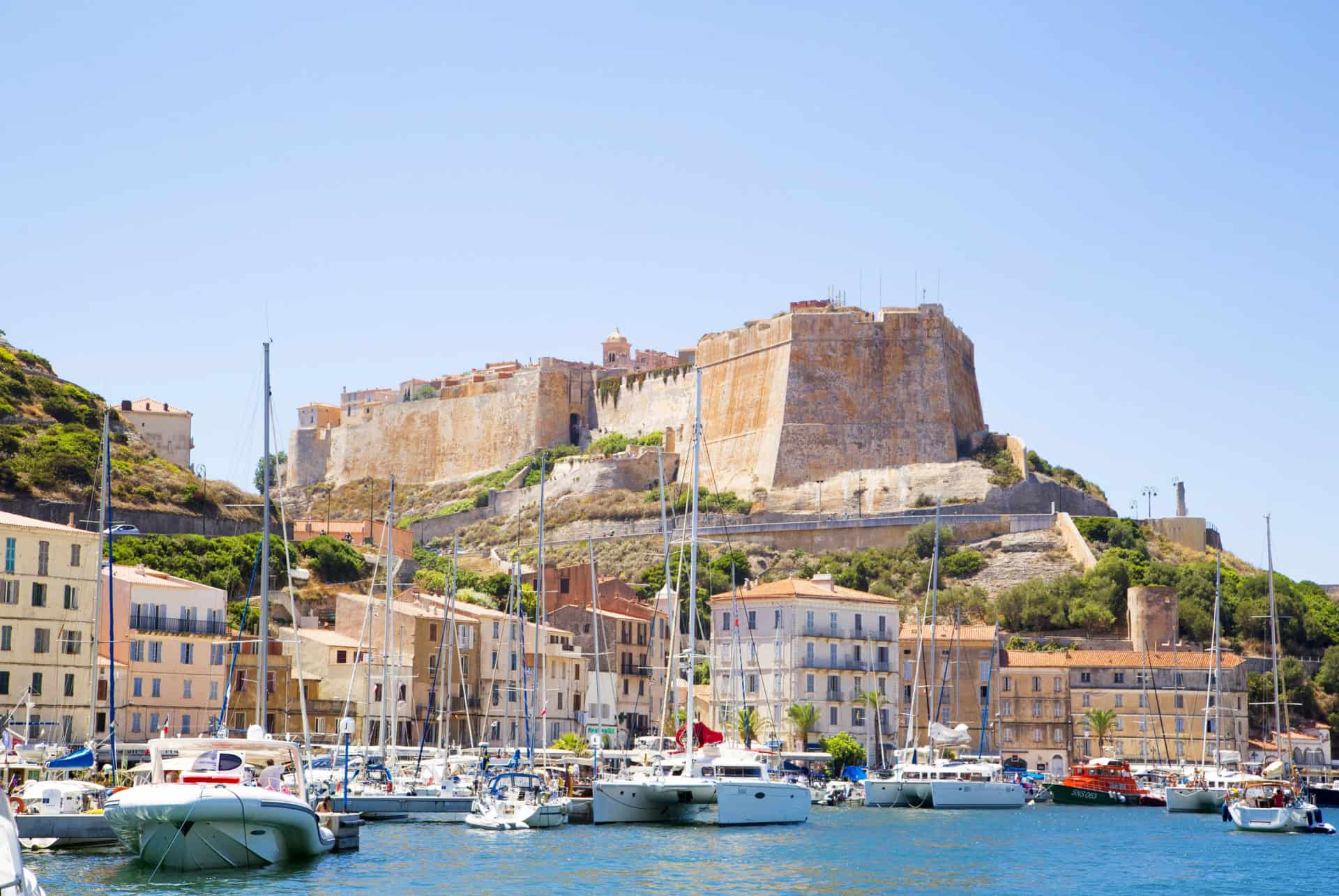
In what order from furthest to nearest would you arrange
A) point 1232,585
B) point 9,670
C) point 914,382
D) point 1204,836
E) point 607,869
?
point 914,382 → point 1232,585 → point 1204,836 → point 9,670 → point 607,869

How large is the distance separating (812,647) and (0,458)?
29.5 metres

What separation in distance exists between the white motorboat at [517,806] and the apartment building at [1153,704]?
32389 millimetres

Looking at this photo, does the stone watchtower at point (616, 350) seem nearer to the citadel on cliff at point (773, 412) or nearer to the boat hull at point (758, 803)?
the citadel on cliff at point (773, 412)

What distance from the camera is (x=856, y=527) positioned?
86.9 meters

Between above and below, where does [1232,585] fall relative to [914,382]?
below

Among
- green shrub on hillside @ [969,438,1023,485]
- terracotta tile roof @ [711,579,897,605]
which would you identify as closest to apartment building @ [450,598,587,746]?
terracotta tile roof @ [711,579,897,605]

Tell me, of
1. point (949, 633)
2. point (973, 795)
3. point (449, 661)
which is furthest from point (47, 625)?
point (949, 633)

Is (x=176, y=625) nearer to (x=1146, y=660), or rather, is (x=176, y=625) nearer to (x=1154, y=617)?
(x=1146, y=660)

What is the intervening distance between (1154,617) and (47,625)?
1841 inches

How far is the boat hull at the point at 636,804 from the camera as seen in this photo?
37.8m

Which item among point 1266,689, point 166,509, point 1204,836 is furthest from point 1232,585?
point 166,509

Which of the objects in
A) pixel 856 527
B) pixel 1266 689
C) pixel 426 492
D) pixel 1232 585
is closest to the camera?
pixel 1266 689

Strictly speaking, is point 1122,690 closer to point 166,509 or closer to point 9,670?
point 166,509

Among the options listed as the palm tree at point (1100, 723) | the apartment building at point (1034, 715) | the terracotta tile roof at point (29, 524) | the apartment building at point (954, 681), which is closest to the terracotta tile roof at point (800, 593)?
the apartment building at point (954, 681)
